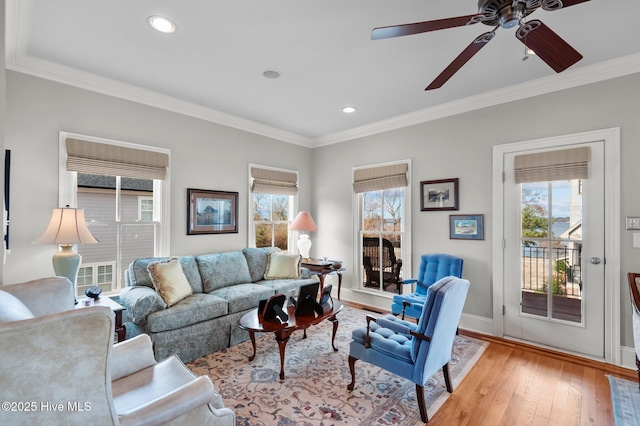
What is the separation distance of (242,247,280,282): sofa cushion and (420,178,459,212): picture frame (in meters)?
2.30

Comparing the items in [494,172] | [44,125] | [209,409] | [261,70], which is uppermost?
[261,70]

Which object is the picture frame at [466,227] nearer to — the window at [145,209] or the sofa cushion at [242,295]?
the sofa cushion at [242,295]

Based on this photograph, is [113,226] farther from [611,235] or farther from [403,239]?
[611,235]

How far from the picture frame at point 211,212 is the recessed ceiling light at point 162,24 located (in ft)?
6.36

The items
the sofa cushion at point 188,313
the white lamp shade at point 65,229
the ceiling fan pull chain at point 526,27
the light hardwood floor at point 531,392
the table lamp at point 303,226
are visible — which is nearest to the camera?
the ceiling fan pull chain at point 526,27

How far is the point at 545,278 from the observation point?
10.5 ft

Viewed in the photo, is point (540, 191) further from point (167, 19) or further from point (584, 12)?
point (167, 19)

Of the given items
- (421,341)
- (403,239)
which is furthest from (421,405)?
(403,239)

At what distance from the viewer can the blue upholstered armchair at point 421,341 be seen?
6.48ft

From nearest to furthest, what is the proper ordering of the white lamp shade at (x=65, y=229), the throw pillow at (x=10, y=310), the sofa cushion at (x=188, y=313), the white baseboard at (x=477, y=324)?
1. the throw pillow at (x=10, y=310)
2. the white lamp shade at (x=65, y=229)
3. the sofa cushion at (x=188, y=313)
4. the white baseboard at (x=477, y=324)

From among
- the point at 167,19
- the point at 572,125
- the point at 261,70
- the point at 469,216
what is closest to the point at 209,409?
the point at 167,19

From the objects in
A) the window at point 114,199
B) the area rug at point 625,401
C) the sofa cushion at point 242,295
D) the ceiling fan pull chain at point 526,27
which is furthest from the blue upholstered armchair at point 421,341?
the window at point 114,199

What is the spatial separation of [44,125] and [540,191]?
501cm

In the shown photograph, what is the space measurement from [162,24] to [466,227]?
365 centimetres
